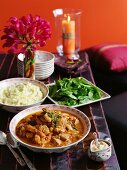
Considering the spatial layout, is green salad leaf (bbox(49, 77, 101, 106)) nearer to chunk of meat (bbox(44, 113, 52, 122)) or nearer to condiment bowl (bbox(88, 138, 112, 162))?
chunk of meat (bbox(44, 113, 52, 122))

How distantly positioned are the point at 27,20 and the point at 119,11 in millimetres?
1646

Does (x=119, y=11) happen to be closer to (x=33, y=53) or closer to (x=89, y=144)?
(x=33, y=53)

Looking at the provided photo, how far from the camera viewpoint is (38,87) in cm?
168

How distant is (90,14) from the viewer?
3072 mm

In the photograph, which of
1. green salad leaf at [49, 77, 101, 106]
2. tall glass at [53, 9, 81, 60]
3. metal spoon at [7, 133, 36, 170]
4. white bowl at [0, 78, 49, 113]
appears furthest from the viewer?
tall glass at [53, 9, 81, 60]

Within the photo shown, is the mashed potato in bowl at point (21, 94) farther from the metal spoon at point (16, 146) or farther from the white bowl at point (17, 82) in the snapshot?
the metal spoon at point (16, 146)

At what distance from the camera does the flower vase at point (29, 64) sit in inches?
68.4

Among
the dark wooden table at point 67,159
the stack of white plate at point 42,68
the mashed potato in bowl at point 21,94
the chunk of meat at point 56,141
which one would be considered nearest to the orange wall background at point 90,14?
the stack of white plate at point 42,68

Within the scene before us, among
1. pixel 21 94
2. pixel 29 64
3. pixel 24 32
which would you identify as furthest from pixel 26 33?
pixel 21 94

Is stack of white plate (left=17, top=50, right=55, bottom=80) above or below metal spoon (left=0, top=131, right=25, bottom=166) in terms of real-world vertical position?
below

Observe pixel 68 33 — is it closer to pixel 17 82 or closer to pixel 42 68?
pixel 42 68

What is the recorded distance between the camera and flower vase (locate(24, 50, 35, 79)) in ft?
→ 5.70

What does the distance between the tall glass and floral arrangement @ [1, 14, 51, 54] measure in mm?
Result: 515

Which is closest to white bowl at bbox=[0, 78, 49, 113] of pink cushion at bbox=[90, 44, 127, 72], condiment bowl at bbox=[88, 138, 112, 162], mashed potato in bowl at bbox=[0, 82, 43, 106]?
mashed potato in bowl at bbox=[0, 82, 43, 106]
